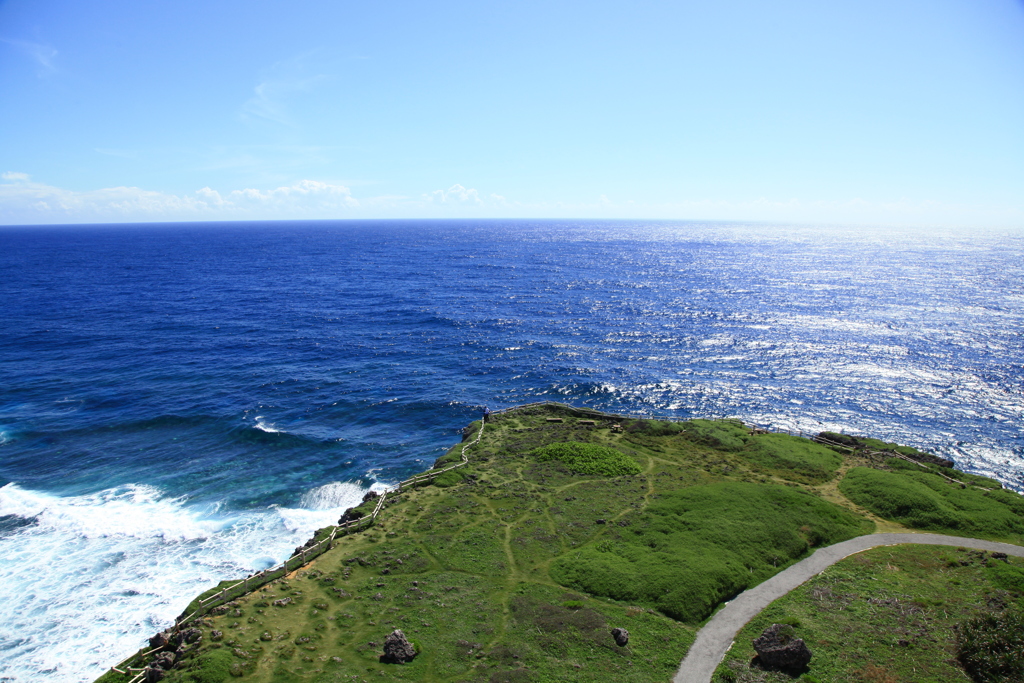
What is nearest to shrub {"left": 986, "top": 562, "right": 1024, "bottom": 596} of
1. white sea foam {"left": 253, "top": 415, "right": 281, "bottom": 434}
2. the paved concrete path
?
the paved concrete path

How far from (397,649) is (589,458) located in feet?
115

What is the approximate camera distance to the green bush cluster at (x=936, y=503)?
1961 inches

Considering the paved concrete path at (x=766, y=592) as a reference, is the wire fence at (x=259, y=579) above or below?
above

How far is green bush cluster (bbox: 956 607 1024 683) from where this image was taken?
31578 mm

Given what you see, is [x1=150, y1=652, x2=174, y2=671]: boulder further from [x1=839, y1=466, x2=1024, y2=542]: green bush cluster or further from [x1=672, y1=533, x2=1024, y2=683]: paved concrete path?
[x1=839, y1=466, x2=1024, y2=542]: green bush cluster

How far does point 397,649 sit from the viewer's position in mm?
34531

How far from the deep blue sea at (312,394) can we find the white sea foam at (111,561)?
213mm

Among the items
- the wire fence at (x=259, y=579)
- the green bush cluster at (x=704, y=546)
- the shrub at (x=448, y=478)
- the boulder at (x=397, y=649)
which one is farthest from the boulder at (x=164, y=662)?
the shrub at (x=448, y=478)

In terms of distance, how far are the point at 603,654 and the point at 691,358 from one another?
8709 centimetres

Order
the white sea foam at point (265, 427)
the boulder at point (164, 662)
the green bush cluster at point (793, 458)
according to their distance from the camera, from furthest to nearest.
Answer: the white sea foam at point (265, 427) < the green bush cluster at point (793, 458) < the boulder at point (164, 662)

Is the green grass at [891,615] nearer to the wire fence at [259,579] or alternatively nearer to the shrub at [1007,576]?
the shrub at [1007,576]

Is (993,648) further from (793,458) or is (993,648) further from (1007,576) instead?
(793,458)

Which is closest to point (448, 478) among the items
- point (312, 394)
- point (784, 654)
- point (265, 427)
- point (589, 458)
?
point (589, 458)

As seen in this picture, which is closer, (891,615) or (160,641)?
(160,641)
